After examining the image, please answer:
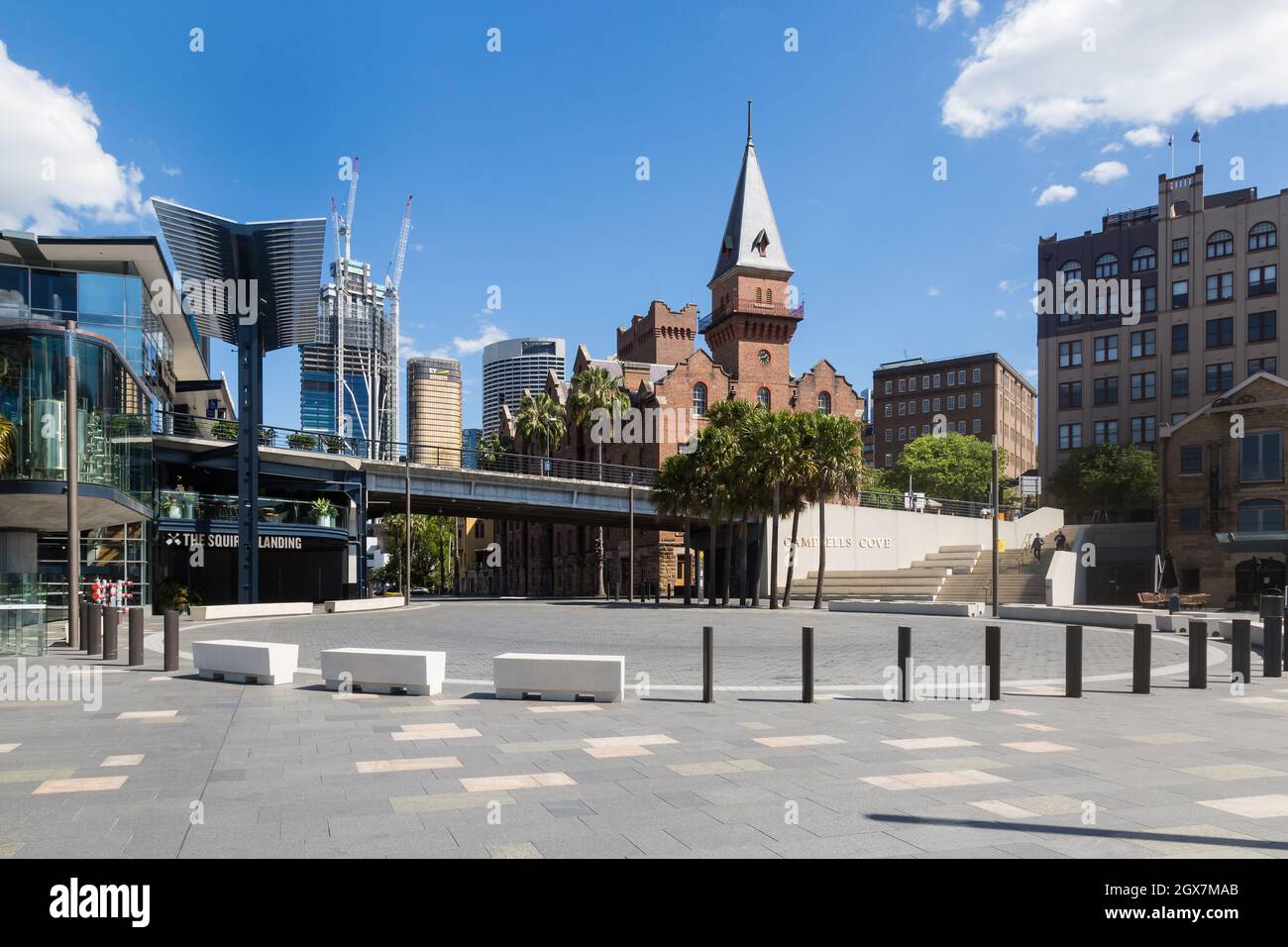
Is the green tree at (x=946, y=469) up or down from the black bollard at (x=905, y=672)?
up

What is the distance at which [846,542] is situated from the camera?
193ft

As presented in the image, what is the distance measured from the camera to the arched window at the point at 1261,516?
45.3 meters

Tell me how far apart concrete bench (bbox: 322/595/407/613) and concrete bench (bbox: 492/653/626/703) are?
1193 inches

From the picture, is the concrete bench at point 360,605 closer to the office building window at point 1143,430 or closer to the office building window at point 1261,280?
the office building window at point 1143,430

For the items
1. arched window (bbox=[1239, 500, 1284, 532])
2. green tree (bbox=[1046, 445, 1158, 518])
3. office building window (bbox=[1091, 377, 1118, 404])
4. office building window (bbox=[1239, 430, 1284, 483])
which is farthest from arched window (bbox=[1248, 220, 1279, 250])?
arched window (bbox=[1239, 500, 1284, 532])

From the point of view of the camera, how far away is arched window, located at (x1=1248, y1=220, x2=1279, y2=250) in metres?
72.8

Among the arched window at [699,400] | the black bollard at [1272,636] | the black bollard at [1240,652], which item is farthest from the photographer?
the arched window at [699,400]

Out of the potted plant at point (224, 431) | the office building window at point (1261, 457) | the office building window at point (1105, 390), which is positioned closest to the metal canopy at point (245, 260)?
the potted plant at point (224, 431)

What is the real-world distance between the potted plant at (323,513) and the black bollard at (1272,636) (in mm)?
39700

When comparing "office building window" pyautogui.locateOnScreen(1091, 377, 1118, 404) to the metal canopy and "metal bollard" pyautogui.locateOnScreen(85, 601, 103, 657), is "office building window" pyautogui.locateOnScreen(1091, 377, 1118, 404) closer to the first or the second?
the metal canopy

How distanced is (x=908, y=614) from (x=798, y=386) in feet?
140

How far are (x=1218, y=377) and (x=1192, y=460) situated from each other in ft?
106
